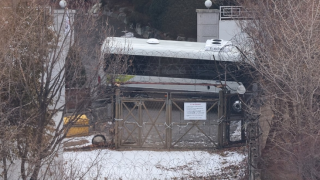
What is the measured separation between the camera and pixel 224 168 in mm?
10195

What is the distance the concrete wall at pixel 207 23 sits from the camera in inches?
854

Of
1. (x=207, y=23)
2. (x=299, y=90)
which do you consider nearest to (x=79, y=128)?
(x=299, y=90)

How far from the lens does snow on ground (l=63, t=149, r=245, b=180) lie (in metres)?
9.43

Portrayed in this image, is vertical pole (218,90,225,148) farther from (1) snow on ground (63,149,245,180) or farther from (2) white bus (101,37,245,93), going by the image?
(2) white bus (101,37,245,93)

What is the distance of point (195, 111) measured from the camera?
11820mm

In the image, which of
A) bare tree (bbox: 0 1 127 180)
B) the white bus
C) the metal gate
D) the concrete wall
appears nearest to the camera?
bare tree (bbox: 0 1 127 180)

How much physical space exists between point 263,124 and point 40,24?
19.9ft

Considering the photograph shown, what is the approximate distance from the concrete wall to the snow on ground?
11613 mm

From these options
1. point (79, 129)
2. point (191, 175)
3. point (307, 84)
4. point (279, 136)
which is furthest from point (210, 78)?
point (307, 84)

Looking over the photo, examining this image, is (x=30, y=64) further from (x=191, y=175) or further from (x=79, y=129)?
(x=79, y=129)

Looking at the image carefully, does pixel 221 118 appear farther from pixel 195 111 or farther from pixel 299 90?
pixel 299 90

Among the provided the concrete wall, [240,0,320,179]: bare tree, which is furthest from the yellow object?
the concrete wall

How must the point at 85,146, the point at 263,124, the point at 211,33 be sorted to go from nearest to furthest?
1. the point at 263,124
2. the point at 85,146
3. the point at 211,33

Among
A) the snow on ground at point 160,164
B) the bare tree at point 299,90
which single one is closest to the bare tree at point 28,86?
the snow on ground at point 160,164
